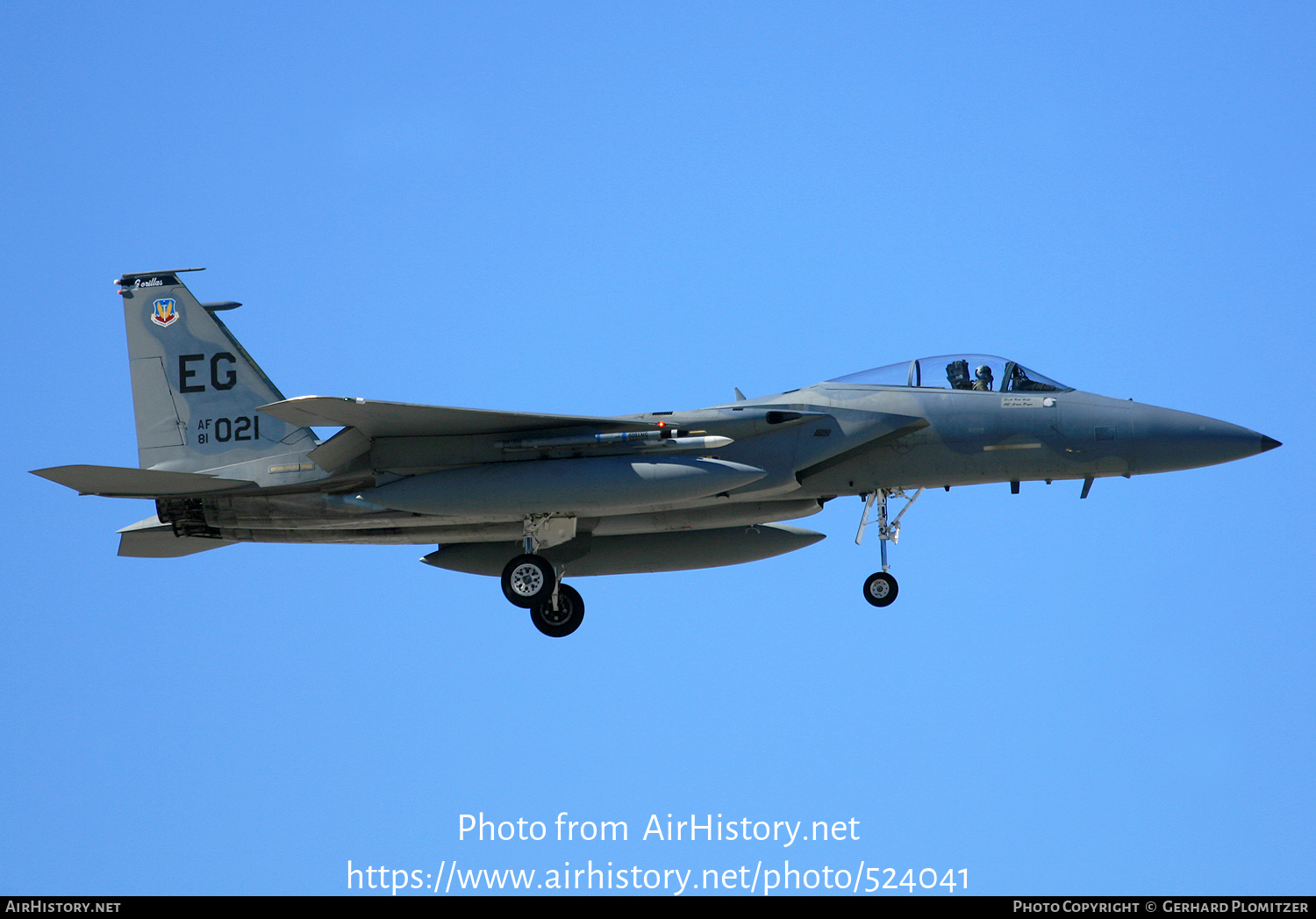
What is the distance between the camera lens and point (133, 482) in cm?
1619

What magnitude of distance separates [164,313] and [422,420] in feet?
15.5

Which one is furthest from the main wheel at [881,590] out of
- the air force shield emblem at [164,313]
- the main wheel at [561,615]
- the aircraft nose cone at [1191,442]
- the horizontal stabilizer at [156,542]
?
the air force shield emblem at [164,313]

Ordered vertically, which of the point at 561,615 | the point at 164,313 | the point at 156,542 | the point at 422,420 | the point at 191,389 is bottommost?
the point at 561,615

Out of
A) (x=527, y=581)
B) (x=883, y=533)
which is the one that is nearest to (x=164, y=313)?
(x=527, y=581)

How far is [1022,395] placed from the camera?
53.2ft

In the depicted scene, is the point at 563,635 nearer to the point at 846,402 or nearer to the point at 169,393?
the point at 846,402

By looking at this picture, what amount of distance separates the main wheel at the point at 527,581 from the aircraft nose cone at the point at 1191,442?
7057 mm

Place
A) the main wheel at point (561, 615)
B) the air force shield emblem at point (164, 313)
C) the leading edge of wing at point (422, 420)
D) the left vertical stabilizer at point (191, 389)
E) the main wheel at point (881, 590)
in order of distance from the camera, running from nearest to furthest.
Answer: the leading edge of wing at point (422, 420) → the main wheel at point (881, 590) → the main wheel at point (561, 615) → the left vertical stabilizer at point (191, 389) → the air force shield emblem at point (164, 313)

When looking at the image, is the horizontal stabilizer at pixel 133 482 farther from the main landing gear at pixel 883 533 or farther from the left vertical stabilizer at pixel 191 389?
the main landing gear at pixel 883 533

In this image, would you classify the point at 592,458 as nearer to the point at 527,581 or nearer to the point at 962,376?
the point at 527,581

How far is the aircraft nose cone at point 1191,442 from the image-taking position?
15.7m

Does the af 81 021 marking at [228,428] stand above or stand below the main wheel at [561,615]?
above

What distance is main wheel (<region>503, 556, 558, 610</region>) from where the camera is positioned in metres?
16.5

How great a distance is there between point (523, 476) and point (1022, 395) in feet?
19.4
